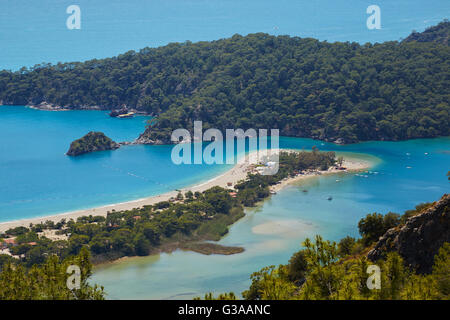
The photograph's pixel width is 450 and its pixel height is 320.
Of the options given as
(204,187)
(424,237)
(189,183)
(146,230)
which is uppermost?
(424,237)

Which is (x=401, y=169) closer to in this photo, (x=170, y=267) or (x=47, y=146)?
(x=170, y=267)

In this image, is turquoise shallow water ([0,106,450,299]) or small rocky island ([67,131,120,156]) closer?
turquoise shallow water ([0,106,450,299])

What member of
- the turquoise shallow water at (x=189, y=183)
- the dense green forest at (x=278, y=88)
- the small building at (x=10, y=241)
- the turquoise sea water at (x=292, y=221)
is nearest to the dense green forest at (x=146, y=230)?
the small building at (x=10, y=241)

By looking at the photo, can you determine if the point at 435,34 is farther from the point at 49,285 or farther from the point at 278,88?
the point at 49,285

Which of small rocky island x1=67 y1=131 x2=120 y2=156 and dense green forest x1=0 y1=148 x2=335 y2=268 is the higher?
small rocky island x1=67 y1=131 x2=120 y2=156

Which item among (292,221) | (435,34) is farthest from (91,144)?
(435,34)

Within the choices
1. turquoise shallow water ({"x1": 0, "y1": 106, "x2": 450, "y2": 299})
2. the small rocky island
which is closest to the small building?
turquoise shallow water ({"x1": 0, "y1": 106, "x2": 450, "y2": 299})

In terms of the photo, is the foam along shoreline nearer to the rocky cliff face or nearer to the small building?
the small building
